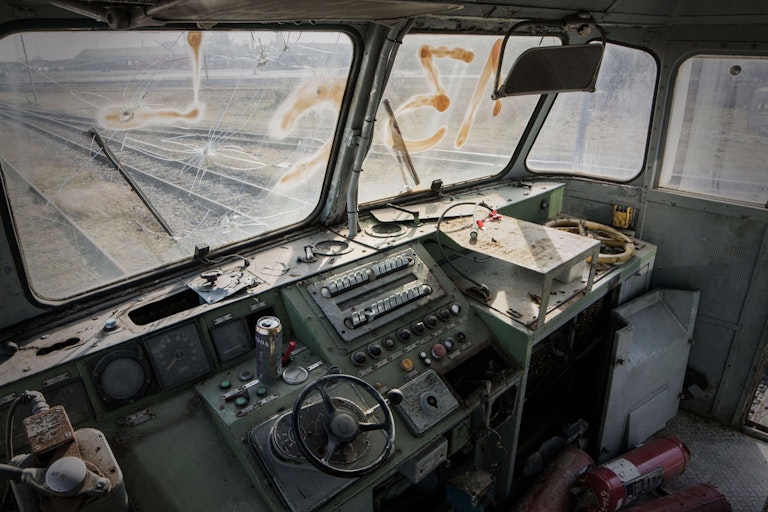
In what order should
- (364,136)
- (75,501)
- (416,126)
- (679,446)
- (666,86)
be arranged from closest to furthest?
1. (75,501)
2. (364,136)
3. (679,446)
4. (416,126)
5. (666,86)

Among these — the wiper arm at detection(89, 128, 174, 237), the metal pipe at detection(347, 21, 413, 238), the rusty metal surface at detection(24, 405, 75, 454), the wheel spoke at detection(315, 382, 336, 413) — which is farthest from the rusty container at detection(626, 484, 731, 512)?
the wiper arm at detection(89, 128, 174, 237)

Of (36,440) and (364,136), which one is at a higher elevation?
(364,136)

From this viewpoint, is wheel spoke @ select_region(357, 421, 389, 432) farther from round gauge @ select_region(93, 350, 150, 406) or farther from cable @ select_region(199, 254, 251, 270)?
cable @ select_region(199, 254, 251, 270)

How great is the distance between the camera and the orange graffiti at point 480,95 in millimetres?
3180

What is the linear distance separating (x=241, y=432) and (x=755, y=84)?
141 inches

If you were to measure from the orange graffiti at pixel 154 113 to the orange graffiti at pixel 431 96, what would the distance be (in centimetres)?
120

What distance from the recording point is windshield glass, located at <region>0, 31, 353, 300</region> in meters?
1.79

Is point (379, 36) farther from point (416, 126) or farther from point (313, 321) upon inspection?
point (313, 321)

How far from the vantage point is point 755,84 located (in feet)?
10.3

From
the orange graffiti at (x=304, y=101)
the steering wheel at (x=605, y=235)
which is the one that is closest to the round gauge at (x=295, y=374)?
the orange graffiti at (x=304, y=101)

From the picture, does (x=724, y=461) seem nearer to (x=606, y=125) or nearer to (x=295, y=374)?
(x=606, y=125)

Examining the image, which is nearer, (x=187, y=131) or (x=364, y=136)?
(x=187, y=131)

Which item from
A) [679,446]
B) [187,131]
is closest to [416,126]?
[187,131]

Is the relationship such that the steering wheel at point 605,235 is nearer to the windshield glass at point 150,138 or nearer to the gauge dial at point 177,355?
the windshield glass at point 150,138
